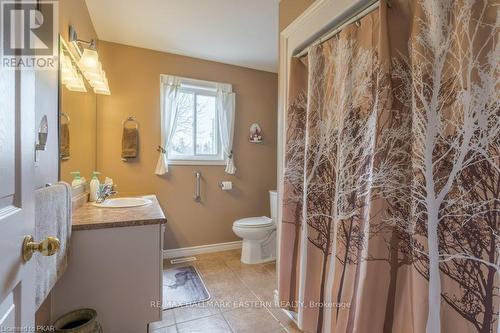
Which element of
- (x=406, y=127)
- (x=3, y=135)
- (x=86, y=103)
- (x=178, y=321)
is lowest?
(x=178, y=321)

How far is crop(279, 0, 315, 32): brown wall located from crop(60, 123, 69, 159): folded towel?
1.66m

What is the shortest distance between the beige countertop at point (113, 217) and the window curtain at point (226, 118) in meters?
1.38

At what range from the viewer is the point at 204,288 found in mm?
2168

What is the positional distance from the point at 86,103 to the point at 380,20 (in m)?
2.17

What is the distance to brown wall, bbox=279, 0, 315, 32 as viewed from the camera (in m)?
1.63

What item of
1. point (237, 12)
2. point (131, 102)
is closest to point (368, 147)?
point (237, 12)

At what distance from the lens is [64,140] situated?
156cm

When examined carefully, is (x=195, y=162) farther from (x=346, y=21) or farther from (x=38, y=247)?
(x=38, y=247)

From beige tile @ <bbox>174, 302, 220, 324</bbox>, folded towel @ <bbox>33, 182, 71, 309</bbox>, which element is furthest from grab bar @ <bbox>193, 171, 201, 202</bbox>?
folded towel @ <bbox>33, 182, 71, 309</bbox>

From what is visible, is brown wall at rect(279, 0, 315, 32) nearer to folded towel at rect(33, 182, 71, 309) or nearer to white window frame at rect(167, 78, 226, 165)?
white window frame at rect(167, 78, 226, 165)

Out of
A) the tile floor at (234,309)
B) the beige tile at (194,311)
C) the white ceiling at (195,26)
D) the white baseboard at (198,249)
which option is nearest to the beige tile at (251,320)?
the tile floor at (234,309)

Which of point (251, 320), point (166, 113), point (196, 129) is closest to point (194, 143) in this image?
point (196, 129)

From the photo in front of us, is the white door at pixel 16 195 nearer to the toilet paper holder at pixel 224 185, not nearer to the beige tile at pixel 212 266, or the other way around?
the beige tile at pixel 212 266

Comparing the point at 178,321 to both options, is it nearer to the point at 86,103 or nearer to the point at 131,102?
the point at 86,103
